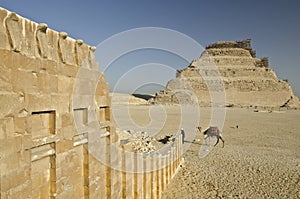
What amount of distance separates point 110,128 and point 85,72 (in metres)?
1.69

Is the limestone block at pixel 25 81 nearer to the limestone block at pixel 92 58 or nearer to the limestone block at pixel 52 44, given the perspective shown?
the limestone block at pixel 52 44

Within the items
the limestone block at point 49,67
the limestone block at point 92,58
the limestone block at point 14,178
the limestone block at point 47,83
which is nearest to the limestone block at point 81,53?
the limestone block at point 92,58

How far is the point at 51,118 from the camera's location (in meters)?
3.77

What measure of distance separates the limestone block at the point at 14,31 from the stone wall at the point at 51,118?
0.04ft

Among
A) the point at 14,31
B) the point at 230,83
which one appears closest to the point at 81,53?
the point at 14,31

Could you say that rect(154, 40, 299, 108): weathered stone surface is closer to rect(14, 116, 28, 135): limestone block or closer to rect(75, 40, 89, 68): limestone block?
rect(75, 40, 89, 68): limestone block

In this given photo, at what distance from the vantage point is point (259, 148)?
543 inches

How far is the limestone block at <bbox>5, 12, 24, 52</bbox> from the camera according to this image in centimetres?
289

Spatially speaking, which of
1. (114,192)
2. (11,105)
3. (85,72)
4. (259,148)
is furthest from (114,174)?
(259,148)

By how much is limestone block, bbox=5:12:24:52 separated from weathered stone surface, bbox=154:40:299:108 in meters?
51.4

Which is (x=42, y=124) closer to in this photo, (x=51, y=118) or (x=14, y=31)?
(x=51, y=118)

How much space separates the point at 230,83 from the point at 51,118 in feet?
220

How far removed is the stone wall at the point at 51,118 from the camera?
2904mm

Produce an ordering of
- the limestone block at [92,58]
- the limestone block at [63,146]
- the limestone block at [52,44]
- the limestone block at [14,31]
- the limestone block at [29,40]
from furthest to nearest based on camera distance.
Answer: the limestone block at [92,58], the limestone block at [63,146], the limestone block at [52,44], the limestone block at [29,40], the limestone block at [14,31]
